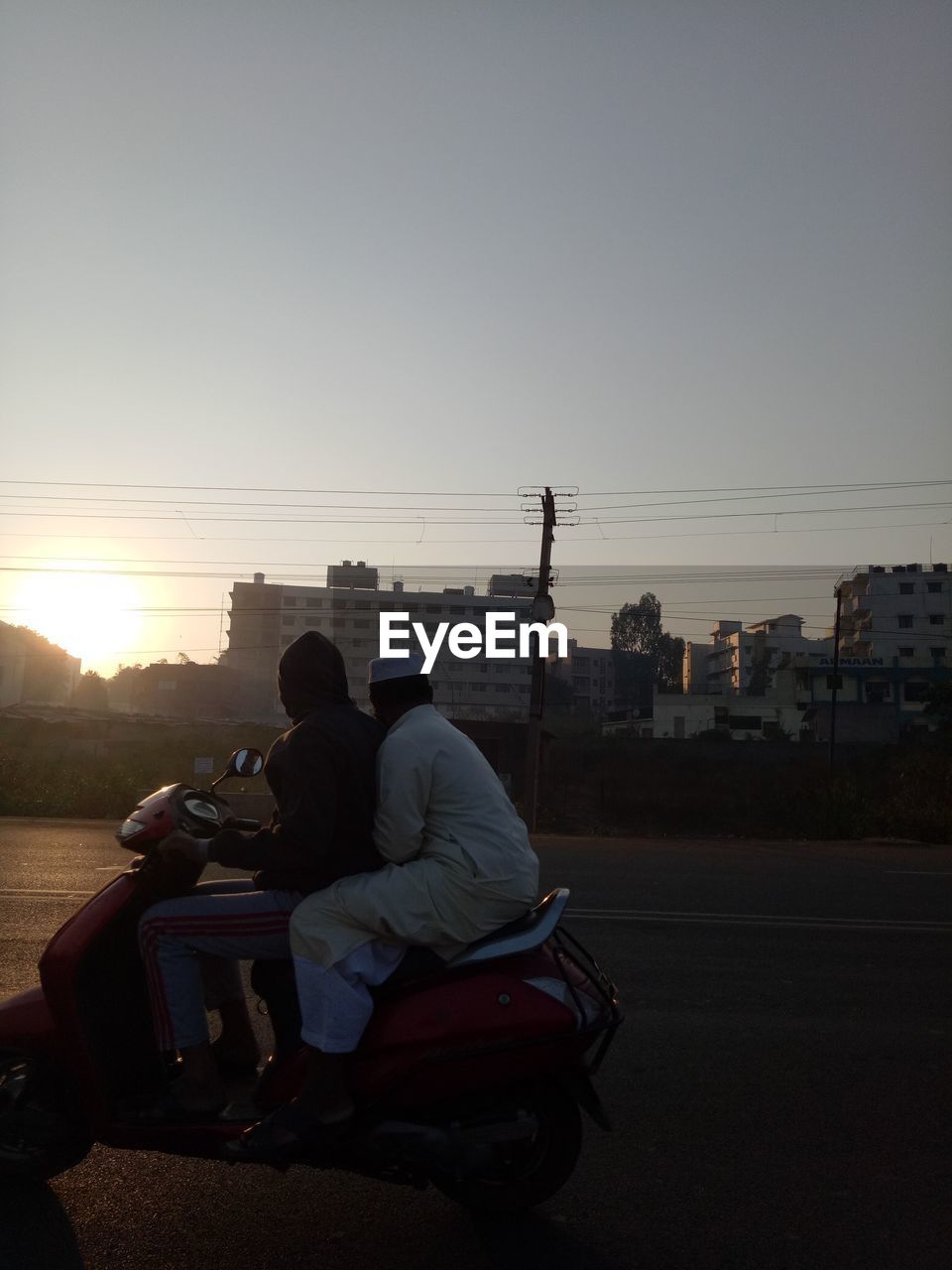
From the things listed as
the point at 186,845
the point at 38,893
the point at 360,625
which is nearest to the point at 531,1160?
the point at 186,845

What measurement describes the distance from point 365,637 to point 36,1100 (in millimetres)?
130470

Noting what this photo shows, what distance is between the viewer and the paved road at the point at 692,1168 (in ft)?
11.7

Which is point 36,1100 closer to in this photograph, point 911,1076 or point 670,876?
point 911,1076

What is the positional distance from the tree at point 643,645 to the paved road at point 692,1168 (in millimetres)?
137971

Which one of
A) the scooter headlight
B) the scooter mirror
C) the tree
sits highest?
the tree

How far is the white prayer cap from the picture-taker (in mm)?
3896

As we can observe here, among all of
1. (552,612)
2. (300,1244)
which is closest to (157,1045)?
(300,1244)

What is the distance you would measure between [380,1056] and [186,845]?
0.92 m

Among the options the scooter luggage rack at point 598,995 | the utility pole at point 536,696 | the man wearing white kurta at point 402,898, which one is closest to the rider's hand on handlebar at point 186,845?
the man wearing white kurta at point 402,898

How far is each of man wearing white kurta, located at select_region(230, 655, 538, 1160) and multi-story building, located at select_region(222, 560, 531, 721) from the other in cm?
11123

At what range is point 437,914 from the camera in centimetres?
357

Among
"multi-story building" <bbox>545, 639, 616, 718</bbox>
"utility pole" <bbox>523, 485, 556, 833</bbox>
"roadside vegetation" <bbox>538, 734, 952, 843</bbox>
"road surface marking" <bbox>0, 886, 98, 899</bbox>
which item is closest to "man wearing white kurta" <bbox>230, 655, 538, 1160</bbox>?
"road surface marking" <bbox>0, 886, 98, 899</bbox>

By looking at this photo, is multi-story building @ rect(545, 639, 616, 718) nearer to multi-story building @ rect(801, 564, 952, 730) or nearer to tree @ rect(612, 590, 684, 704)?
tree @ rect(612, 590, 684, 704)

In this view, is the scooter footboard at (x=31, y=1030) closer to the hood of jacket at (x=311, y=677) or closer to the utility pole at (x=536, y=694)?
the hood of jacket at (x=311, y=677)
